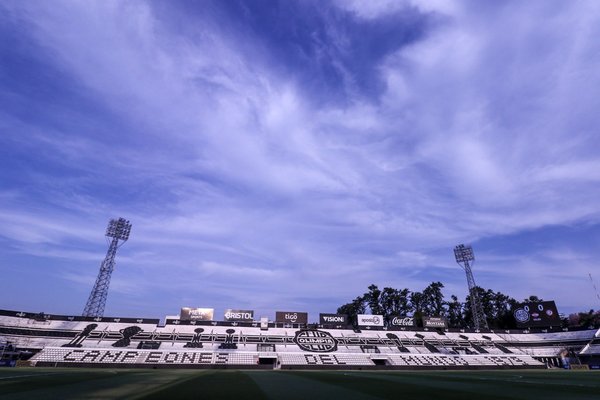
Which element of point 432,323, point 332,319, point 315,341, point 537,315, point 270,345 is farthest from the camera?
point 432,323

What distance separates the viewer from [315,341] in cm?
7000

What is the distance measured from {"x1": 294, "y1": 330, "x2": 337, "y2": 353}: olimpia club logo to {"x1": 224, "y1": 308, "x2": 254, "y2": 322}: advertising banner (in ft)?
41.7

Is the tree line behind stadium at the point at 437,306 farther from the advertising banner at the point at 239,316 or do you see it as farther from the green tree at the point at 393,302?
the advertising banner at the point at 239,316

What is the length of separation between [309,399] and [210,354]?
48.3m

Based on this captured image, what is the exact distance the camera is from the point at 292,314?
263 ft

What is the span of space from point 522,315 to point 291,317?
2159 inches

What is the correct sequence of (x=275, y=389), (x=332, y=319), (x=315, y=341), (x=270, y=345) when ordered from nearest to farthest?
1. (x=275, y=389)
2. (x=270, y=345)
3. (x=315, y=341)
4. (x=332, y=319)

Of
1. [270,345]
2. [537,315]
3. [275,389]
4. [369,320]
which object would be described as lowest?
[275,389]

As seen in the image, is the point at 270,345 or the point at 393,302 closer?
the point at 270,345

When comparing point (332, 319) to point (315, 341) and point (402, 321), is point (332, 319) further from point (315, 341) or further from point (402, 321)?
point (402, 321)

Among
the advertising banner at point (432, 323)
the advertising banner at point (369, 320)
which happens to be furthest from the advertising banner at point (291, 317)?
the advertising banner at point (432, 323)

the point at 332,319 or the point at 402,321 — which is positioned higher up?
the point at 402,321

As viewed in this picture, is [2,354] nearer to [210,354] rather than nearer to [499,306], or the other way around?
[210,354]

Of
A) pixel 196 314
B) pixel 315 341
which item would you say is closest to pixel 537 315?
pixel 315 341
